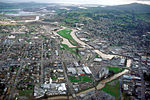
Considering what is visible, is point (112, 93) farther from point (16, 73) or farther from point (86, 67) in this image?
point (16, 73)

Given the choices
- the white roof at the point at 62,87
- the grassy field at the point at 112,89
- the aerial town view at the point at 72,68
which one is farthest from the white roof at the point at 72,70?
the grassy field at the point at 112,89

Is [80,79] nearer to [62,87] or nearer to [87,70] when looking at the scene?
[87,70]

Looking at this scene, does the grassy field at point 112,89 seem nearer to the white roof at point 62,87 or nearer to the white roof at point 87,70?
the white roof at point 87,70

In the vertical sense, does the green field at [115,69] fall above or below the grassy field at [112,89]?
above

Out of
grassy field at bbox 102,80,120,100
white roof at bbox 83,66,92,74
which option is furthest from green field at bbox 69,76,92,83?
grassy field at bbox 102,80,120,100

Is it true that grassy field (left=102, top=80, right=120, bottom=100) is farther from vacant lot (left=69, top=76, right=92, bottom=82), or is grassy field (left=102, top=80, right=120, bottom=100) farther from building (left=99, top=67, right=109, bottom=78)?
vacant lot (left=69, top=76, right=92, bottom=82)

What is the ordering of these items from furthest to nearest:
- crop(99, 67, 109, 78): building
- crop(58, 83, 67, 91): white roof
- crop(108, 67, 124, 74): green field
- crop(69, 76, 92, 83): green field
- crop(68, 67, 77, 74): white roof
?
1. crop(108, 67, 124, 74): green field
2. crop(68, 67, 77, 74): white roof
3. crop(99, 67, 109, 78): building
4. crop(69, 76, 92, 83): green field
5. crop(58, 83, 67, 91): white roof

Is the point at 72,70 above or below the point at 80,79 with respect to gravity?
above

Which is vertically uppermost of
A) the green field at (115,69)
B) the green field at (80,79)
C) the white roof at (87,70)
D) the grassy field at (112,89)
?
the white roof at (87,70)

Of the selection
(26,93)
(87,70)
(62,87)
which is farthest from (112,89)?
(26,93)

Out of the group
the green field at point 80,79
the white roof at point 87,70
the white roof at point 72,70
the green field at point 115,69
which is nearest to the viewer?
the green field at point 80,79

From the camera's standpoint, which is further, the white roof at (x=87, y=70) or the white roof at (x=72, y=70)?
the white roof at (x=87, y=70)
